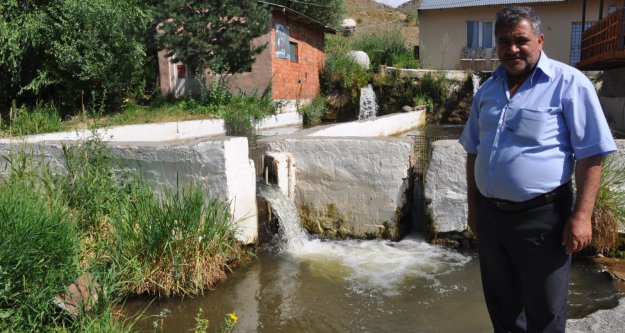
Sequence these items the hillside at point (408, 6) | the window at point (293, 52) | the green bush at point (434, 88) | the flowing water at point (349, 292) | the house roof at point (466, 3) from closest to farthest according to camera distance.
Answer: the flowing water at point (349, 292) → the window at point (293, 52) → the green bush at point (434, 88) → the house roof at point (466, 3) → the hillside at point (408, 6)

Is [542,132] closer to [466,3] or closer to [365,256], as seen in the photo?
[365,256]

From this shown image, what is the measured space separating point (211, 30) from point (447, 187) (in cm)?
969

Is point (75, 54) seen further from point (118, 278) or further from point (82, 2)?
point (118, 278)

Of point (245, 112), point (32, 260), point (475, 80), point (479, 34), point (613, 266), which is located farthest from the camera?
point (479, 34)

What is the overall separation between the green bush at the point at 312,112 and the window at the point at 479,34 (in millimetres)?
7280

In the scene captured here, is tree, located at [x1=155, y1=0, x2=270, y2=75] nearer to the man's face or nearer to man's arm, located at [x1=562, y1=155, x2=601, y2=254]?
the man's face

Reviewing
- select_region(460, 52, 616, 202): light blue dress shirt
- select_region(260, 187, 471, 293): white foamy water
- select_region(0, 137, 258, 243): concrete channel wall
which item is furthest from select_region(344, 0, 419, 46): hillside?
select_region(460, 52, 616, 202): light blue dress shirt

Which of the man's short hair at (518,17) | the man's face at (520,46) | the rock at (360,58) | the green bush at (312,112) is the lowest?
the green bush at (312,112)

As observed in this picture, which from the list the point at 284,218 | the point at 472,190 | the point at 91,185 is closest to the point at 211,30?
the point at 284,218

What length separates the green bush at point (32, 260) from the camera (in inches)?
124

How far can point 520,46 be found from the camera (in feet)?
7.91

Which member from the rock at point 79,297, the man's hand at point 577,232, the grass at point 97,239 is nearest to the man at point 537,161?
the man's hand at point 577,232

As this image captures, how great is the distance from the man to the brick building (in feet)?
42.7

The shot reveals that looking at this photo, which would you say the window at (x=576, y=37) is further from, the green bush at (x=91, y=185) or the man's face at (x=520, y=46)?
the man's face at (x=520, y=46)
